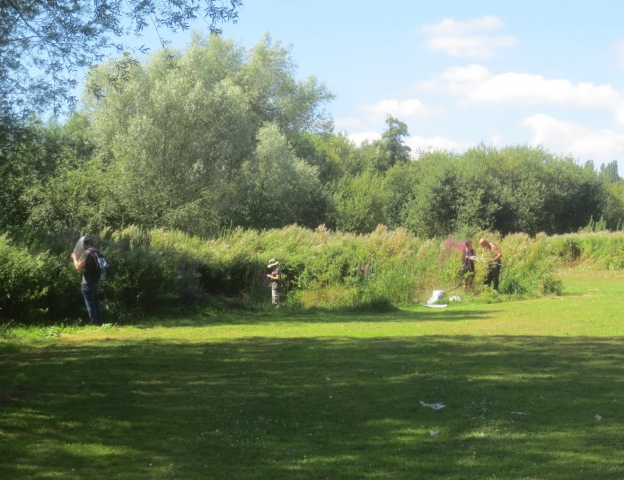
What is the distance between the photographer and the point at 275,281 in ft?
75.1

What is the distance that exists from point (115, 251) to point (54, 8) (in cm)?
816

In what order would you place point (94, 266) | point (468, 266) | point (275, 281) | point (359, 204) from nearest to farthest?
point (94, 266) → point (275, 281) → point (468, 266) → point (359, 204)

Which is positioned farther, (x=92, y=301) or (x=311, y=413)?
(x=92, y=301)

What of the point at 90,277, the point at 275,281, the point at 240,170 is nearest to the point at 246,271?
the point at 275,281

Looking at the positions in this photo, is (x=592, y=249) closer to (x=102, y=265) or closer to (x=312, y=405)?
(x=102, y=265)

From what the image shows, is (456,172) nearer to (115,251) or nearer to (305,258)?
(305,258)

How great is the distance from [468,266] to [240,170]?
23151 millimetres

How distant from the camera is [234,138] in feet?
148

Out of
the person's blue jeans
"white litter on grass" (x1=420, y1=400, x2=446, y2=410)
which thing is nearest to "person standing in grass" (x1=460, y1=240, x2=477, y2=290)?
the person's blue jeans

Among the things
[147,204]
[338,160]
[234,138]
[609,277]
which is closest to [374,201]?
[338,160]

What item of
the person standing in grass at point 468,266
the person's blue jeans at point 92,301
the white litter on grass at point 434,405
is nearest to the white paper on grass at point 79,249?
the person's blue jeans at point 92,301

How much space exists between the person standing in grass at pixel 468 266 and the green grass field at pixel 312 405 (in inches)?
391

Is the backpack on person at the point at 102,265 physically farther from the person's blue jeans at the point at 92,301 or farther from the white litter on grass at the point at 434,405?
the white litter on grass at the point at 434,405

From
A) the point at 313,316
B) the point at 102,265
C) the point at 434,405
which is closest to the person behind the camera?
the point at 434,405
